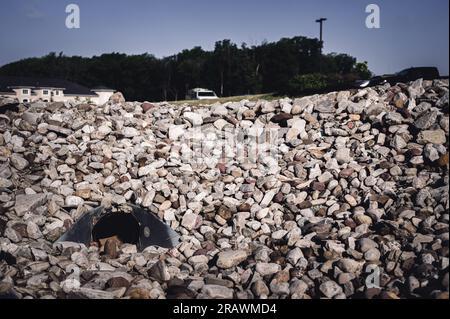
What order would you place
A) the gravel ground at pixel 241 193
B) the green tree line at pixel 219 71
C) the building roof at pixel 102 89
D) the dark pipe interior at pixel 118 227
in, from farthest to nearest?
the building roof at pixel 102 89 → the green tree line at pixel 219 71 → the dark pipe interior at pixel 118 227 → the gravel ground at pixel 241 193

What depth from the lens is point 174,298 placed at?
498cm

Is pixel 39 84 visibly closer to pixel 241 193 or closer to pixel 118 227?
pixel 118 227

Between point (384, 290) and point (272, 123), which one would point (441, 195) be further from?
point (272, 123)

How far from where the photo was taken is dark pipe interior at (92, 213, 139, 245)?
6.93 m

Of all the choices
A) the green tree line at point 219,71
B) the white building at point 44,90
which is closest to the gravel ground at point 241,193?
the green tree line at point 219,71

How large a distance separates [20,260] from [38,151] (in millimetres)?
2915

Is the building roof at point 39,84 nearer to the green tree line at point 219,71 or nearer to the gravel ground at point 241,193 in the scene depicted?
the green tree line at point 219,71

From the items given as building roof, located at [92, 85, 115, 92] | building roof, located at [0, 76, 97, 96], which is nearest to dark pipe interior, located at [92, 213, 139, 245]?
building roof, located at [0, 76, 97, 96]

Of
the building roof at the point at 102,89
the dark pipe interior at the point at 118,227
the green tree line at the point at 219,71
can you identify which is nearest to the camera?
the dark pipe interior at the point at 118,227

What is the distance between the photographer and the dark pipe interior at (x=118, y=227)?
22.7 feet

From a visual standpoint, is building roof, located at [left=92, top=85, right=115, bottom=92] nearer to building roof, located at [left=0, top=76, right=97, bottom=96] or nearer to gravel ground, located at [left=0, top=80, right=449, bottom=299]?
building roof, located at [left=0, top=76, right=97, bottom=96]

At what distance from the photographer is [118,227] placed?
7160 mm
